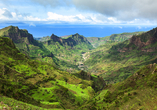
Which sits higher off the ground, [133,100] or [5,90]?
[5,90]

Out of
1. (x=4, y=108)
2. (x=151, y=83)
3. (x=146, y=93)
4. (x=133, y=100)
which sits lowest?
(x=133, y=100)

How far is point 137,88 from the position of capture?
283ft

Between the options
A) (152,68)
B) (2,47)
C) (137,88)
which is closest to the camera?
(137,88)

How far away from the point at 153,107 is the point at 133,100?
13.2 meters

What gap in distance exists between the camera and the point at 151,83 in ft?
260

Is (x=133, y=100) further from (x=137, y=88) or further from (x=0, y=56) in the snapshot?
(x=0, y=56)

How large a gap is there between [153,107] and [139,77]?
3832 centimetres

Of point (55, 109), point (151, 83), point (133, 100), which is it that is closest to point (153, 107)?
point (133, 100)

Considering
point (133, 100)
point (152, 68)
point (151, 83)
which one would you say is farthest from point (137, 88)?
point (152, 68)

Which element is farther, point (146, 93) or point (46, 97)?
point (46, 97)

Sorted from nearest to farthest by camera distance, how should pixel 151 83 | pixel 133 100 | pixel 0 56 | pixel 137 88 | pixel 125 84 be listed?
pixel 133 100
pixel 151 83
pixel 137 88
pixel 125 84
pixel 0 56

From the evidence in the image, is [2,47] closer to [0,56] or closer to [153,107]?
[0,56]

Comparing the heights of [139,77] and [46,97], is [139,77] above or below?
above

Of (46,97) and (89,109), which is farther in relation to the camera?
(46,97)
